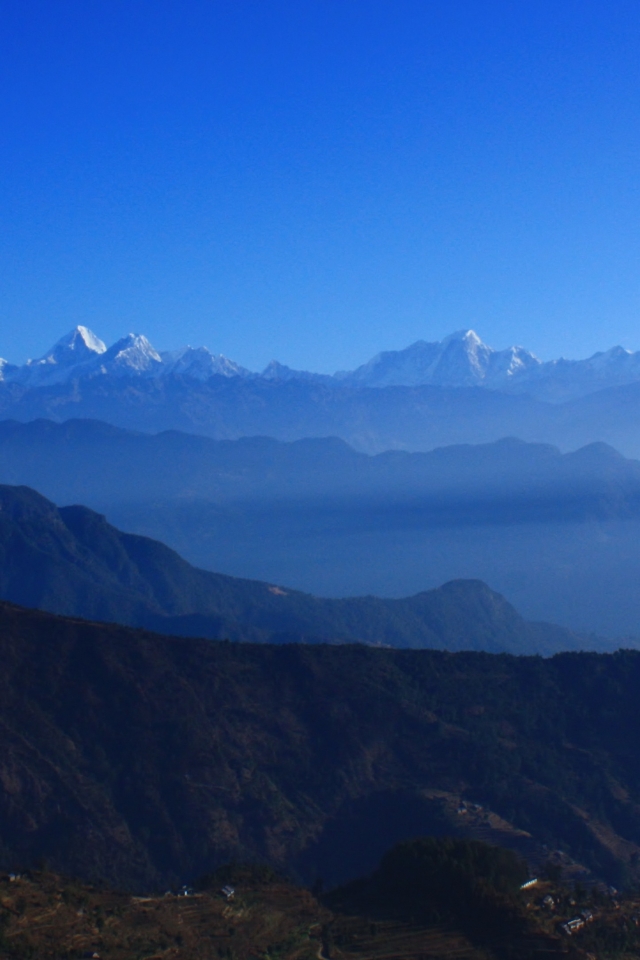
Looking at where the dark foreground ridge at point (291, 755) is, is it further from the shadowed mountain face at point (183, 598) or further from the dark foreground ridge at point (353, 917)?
the shadowed mountain face at point (183, 598)

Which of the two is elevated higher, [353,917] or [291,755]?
[291,755]

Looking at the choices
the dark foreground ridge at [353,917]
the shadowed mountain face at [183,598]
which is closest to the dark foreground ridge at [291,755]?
the dark foreground ridge at [353,917]

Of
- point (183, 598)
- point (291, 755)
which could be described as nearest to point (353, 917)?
point (291, 755)

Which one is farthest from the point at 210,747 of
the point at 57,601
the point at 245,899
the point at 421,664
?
the point at 57,601

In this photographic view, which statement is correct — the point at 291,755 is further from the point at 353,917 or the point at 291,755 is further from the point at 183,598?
the point at 183,598

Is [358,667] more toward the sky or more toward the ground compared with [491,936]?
more toward the sky

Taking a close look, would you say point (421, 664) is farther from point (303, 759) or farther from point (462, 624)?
point (462, 624)
